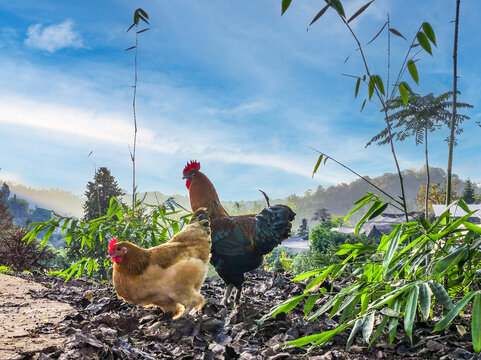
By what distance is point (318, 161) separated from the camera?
2746 millimetres

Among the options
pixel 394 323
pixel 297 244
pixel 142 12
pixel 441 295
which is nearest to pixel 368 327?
pixel 394 323

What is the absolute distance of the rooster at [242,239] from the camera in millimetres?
3250

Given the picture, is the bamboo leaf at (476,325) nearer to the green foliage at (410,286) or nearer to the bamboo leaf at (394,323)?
the green foliage at (410,286)

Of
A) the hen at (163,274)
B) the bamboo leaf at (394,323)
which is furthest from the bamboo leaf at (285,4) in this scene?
the hen at (163,274)

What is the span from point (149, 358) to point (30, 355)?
642 millimetres

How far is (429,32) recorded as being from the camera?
96.7 inches

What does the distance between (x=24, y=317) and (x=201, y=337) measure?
5.71ft

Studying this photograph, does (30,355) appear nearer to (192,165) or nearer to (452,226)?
(192,165)

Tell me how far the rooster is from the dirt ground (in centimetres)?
131

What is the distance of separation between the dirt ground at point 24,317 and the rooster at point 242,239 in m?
1.31

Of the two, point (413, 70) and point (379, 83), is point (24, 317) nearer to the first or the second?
point (379, 83)

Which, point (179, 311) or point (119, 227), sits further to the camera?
point (119, 227)

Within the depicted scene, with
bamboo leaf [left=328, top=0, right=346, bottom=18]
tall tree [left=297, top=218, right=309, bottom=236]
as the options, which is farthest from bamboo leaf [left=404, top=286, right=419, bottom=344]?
tall tree [left=297, top=218, right=309, bottom=236]

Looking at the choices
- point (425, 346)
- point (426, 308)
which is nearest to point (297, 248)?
point (425, 346)
